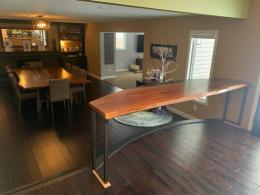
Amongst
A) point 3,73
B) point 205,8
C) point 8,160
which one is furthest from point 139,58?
point 8,160

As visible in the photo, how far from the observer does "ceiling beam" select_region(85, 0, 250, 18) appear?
2379 millimetres

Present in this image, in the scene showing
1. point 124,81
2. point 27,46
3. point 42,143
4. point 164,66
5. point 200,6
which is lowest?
point 42,143

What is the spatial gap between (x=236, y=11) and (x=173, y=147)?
256 centimetres

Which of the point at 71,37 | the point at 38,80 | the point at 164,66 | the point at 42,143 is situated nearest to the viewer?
the point at 42,143

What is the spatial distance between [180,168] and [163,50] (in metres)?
3.39

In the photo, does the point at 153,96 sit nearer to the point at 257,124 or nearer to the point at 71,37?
the point at 257,124

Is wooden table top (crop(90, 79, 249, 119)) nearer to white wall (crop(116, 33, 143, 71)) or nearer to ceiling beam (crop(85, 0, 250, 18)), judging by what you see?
ceiling beam (crop(85, 0, 250, 18))

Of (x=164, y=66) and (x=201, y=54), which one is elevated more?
(x=201, y=54)

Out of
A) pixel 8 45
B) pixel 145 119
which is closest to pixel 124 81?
pixel 145 119

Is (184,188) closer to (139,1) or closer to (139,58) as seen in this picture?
(139,1)

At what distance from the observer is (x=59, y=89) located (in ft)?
15.7

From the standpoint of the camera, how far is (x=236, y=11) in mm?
3398

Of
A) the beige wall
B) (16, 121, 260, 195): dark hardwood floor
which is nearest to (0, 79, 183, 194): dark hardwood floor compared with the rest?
(16, 121, 260, 195): dark hardwood floor

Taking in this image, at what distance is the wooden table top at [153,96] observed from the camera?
2.19 meters
